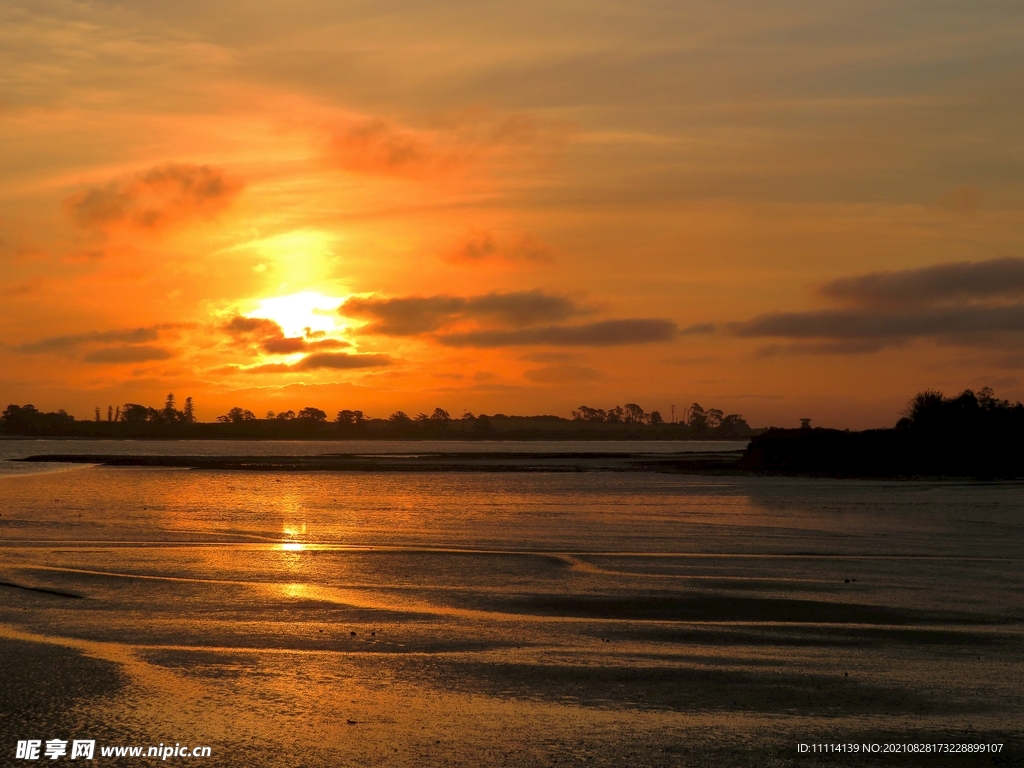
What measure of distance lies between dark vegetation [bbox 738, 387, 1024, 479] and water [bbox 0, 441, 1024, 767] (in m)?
46.1

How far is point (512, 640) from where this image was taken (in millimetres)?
15516

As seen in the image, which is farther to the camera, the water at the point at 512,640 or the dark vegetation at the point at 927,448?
the dark vegetation at the point at 927,448

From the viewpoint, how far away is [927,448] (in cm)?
8269

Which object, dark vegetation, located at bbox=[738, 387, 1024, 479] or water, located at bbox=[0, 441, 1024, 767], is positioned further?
dark vegetation, located at bbox=[738, 387, 1024, 479]

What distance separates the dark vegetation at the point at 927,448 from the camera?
77.6m

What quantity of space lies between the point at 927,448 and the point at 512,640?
76505mm

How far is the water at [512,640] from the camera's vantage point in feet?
34.9

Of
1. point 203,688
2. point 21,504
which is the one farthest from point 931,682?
point 21,504

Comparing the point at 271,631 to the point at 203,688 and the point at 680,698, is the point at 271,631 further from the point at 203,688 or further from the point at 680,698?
the point at 680,698

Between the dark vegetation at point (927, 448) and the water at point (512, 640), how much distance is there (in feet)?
151

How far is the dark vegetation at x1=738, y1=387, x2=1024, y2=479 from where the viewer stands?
77562mm

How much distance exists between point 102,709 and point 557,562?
15210mm

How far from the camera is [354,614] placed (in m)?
17.4

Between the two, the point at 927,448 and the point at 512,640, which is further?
the point at 927,448
